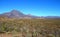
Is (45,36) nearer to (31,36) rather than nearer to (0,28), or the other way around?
(31,36)

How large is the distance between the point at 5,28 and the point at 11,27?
26.2 inches

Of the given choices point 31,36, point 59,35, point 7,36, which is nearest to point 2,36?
point 7,36

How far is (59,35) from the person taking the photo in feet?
42.5

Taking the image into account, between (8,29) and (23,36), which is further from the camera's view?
(8,29)

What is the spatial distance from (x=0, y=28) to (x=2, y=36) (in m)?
3.08

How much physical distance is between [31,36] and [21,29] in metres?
3.53

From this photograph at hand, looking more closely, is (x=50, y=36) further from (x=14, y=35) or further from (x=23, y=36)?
Answer: (x=14, y=35)

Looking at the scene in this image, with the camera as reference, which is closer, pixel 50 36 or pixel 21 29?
pixel 50 36

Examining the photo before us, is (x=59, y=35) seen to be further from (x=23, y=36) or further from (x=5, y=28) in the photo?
(x=5, y=28)

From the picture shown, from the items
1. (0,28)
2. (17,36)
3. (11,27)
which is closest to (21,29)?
(11,27)

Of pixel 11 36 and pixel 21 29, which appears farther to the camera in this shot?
pixel 21 29

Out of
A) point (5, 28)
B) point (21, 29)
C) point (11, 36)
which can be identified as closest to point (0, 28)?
point (5, 28)

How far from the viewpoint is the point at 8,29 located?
15.5 m

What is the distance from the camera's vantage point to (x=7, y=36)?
41.1 feet
